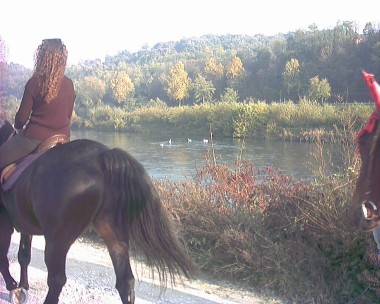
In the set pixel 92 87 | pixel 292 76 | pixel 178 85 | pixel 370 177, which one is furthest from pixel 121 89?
pixel 370 177

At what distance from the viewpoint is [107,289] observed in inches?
207

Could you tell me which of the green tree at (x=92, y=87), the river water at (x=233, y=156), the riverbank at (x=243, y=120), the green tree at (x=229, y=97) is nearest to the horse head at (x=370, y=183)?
the riverbank at (x=243, y=120)

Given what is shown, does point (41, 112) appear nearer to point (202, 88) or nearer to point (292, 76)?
point (292, 76)

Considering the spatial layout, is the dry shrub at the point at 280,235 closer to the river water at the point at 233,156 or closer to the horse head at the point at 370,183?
the horse head at the point at 370,183

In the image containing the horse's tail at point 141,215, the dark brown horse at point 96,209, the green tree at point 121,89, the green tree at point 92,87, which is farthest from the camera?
the green tree at point 121,89

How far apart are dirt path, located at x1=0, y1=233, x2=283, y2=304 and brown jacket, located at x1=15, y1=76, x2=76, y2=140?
63.2 inches

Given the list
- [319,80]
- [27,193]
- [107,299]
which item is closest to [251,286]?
[107,299]

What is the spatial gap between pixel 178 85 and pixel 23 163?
138ft

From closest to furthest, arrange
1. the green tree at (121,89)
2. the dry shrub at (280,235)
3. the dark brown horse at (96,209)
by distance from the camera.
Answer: the dark brown horse at (96,209)
the dry shrub at (280,235)
the green tree at (121,89)

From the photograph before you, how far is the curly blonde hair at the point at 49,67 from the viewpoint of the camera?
166 inches

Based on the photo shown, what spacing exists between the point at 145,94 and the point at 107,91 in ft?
15.0

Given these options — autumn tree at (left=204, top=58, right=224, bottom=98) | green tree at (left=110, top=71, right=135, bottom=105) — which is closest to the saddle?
autumn tree at (left=204, top=58, right=224, bottom=98)

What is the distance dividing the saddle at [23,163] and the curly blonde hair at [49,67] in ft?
1.24

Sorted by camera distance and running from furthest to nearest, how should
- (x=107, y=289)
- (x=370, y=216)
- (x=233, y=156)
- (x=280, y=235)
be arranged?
(x=233, y=156) → (x=280, y=235) → (x=107, y=289) → (x=370, y=216)
